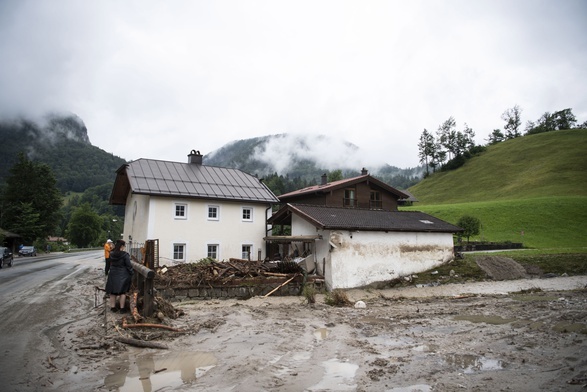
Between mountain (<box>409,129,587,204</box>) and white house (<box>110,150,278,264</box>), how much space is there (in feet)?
157

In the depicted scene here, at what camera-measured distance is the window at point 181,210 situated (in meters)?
23.1

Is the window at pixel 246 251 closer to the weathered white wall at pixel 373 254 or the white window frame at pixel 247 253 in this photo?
the white window frame at pixel 247 253

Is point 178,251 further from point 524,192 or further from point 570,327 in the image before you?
point 524,192

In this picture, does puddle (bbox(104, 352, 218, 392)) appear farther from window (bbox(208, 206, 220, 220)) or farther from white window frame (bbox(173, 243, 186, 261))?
window (bbox(208, 206, 220, 220))

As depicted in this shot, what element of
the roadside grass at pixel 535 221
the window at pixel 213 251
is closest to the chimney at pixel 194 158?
the window at pixel 213 251

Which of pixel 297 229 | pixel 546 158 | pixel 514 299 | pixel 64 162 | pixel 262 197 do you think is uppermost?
pixel 64 162

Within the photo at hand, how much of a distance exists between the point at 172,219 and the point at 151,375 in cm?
1734

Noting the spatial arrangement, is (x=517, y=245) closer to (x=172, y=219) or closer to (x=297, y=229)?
(x=297, y=229)

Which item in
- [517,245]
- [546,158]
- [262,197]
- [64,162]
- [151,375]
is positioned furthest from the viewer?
[64,162]

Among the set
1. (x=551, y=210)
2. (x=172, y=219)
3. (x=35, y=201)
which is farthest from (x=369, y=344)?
(x=35, y=201)

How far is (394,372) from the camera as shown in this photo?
6637mm

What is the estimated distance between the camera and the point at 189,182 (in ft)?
81.1

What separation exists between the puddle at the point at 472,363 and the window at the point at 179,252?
18474mm

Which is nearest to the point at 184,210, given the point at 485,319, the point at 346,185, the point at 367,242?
the point at 367,242
